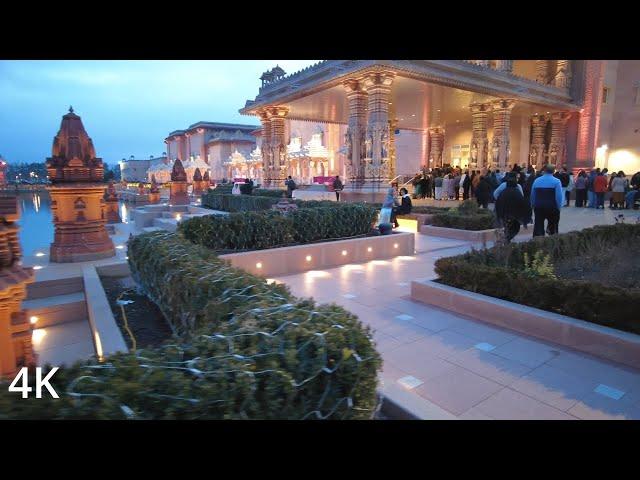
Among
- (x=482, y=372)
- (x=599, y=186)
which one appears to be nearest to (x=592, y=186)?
(x=599, y=186)

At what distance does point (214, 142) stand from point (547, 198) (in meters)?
50.9

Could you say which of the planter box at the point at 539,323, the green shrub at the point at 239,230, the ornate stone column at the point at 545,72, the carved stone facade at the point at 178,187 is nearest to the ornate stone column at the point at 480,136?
the ornate stone column at the point at 545,72

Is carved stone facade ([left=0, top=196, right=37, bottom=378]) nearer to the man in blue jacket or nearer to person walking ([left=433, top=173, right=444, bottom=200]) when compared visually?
the man in blue jacket

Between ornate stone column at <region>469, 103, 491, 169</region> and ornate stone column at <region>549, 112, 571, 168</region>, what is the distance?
258 inches

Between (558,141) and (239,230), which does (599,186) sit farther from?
(239,230)

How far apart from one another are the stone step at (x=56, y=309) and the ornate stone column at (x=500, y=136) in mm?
20573

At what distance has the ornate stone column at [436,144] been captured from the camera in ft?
101

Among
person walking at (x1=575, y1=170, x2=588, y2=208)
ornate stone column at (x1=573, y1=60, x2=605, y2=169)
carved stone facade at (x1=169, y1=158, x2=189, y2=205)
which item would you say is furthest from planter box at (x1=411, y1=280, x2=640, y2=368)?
ornate stone column at (x1=573, y1=60, x2=605, y2=169)

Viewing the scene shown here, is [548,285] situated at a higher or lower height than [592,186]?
lower

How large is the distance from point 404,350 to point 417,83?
16.0 metres

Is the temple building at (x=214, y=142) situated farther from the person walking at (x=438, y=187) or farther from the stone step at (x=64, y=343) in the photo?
the stone step at (x=64, y=343)

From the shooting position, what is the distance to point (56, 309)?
229 inches

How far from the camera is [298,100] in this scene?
20.3m

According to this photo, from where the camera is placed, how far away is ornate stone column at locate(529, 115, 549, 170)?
25.6 m
